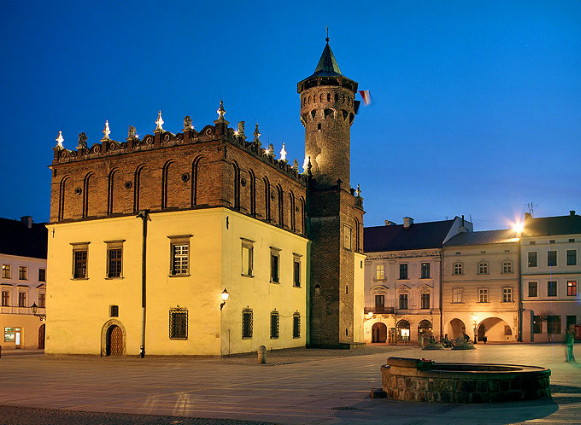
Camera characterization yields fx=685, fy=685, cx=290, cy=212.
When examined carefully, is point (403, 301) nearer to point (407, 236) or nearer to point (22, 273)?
point (407, 236)

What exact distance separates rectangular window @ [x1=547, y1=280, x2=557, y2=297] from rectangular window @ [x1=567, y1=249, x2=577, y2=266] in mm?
2106

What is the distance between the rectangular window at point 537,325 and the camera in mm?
60478

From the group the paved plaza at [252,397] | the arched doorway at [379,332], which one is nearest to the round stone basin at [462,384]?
the paved plaza at [252,397]

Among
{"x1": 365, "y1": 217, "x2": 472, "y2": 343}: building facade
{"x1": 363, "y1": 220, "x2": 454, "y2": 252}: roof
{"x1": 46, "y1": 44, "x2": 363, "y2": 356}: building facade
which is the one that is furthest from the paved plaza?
{"x1": 363, "y1": 220, "x2": 454, "y2": 252}: roof

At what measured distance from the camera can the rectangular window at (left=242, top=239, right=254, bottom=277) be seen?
38219mm

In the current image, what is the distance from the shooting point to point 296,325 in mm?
45312

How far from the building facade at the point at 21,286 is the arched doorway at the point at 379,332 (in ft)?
101

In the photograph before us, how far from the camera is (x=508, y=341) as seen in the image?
202 feet

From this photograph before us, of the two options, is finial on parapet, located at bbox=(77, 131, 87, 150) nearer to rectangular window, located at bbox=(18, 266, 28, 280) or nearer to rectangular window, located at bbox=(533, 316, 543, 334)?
rectangular window, located at bbox=(18, 266, 28, 280)

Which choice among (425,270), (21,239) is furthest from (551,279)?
(21,239)

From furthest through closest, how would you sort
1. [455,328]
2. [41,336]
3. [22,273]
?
[455,328]
[41,336]
[22,273]

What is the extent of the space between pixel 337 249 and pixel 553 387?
28593 mm

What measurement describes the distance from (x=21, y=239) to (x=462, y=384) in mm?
50475

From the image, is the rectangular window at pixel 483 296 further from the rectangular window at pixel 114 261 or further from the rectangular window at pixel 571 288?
the rectangular window at pixel 114 261
